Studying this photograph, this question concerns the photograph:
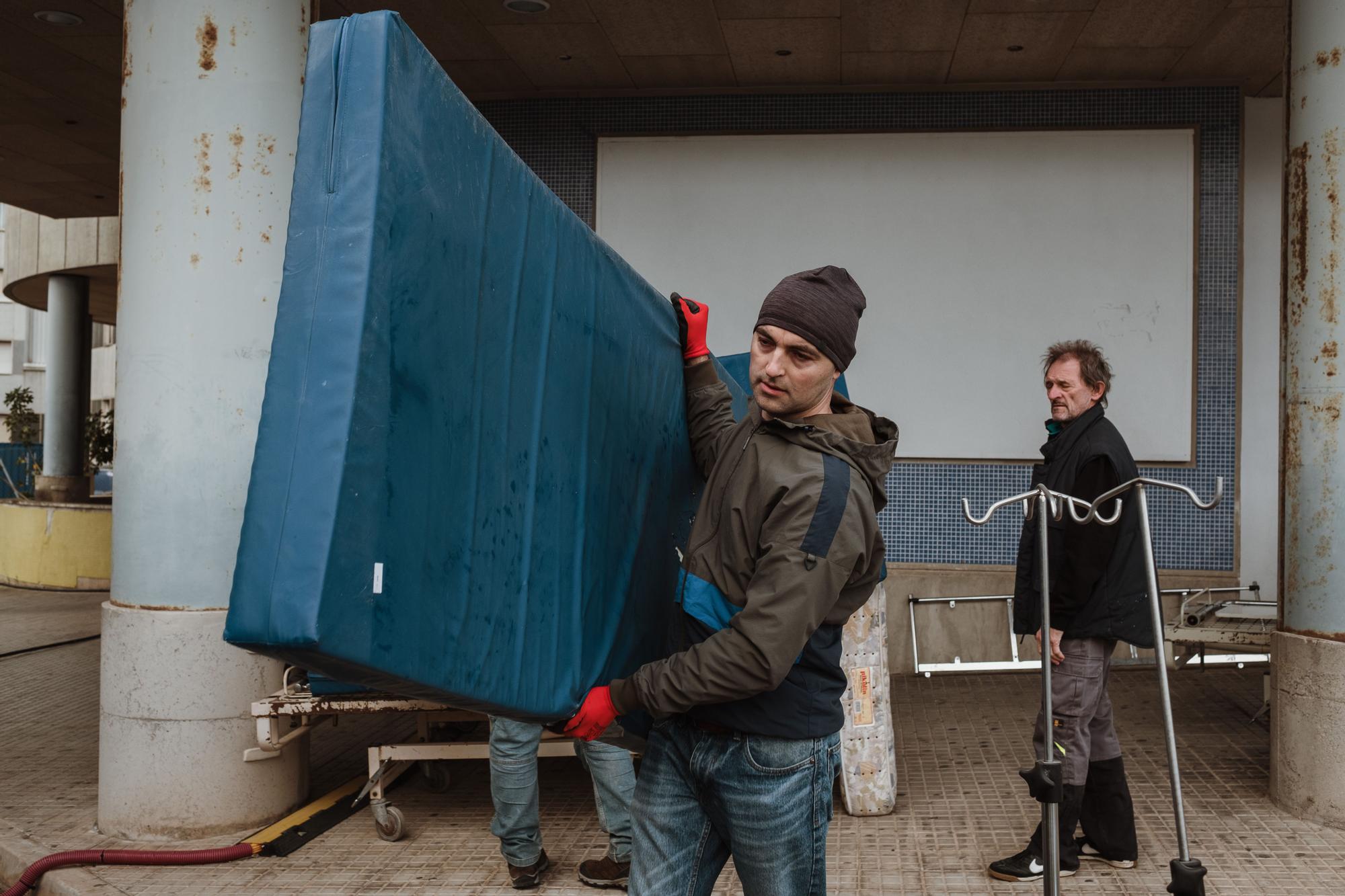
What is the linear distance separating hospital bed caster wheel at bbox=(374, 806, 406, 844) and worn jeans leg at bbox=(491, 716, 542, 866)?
0.63 m

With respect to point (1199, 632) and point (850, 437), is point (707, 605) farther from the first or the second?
point (1199, 632)

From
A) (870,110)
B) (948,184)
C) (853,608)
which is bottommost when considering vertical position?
(853,608)

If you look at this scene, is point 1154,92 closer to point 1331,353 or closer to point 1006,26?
point 1006,26

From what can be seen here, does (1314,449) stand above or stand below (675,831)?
above

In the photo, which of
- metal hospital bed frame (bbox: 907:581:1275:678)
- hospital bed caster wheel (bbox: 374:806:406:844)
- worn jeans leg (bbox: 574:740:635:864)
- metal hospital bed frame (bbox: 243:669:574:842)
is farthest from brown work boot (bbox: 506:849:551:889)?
metal hospital bed frame (bbox: 907:581:1275:678)

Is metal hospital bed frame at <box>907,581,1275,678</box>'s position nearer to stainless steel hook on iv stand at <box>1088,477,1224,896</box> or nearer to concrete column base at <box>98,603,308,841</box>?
stainless steel hook on iv stand at <box>1088,477,1224,896</box>

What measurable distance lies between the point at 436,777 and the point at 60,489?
1461 centimetres

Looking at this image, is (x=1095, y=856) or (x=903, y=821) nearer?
(x=1095, y=856)

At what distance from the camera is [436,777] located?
203 inches

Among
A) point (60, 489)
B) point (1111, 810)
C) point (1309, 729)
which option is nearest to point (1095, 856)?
point (1111, 810)

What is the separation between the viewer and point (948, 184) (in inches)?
312

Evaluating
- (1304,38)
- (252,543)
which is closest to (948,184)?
(1304,38)

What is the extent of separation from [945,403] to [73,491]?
14673 mm

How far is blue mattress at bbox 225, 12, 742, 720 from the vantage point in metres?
1.55
